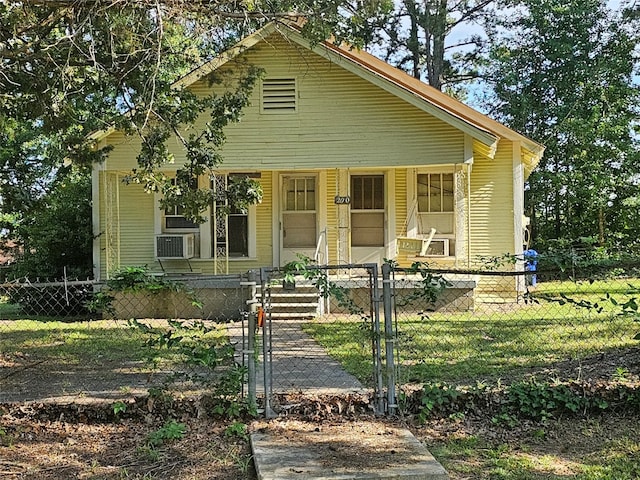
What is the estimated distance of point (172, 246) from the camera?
13.6 m

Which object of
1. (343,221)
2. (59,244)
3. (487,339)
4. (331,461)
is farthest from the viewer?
(59,244)

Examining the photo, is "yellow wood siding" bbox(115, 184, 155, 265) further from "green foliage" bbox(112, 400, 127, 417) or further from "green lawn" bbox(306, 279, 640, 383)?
"green foliage" bbox(112, 400, 127, 417)

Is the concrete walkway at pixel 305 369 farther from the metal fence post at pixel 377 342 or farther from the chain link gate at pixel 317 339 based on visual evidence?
the metal fence post at pixel 377 342

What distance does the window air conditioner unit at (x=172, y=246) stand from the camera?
13.6 m

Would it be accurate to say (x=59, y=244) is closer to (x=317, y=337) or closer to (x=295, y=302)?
(x=295, y=302)

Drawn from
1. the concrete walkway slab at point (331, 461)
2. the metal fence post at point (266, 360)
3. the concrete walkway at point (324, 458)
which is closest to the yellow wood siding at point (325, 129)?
the concrete walkway at point (324, 458)

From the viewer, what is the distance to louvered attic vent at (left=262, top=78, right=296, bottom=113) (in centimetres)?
1346

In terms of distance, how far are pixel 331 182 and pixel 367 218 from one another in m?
1.17

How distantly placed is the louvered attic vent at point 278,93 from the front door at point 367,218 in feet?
7.49

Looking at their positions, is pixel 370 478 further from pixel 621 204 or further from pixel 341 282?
pixel 621 204

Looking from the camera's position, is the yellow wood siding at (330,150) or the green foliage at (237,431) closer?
the green foliage at (237,431)

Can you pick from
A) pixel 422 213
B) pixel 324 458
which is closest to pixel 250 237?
pixel 422 213

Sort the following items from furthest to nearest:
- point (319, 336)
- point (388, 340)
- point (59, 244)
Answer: point (59, 244)
point (319, 336)
point (388, 340)

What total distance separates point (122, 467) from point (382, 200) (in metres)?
10.4
